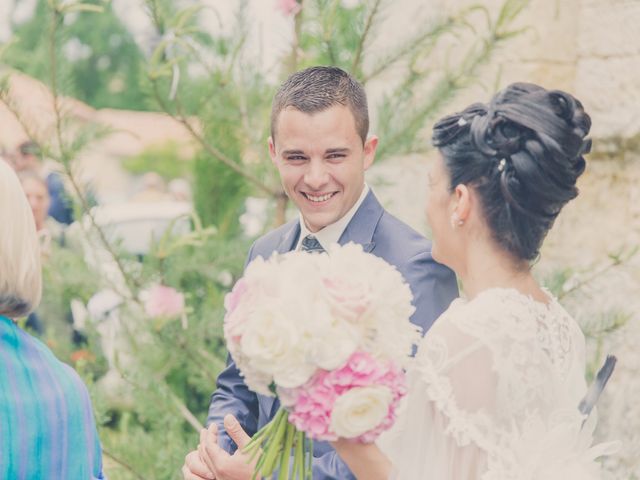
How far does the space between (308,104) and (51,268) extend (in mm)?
1664

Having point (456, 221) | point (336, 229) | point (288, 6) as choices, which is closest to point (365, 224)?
point (336, 229)

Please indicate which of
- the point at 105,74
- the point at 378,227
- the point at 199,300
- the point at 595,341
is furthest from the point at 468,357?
the point at 105,74

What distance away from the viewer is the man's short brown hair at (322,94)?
8.97ft

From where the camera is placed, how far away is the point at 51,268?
155 inches

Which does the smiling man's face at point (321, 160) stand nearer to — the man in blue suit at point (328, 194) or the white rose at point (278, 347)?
the man in blue suit at point (328, 194)

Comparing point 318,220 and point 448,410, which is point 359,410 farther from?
point 318,220

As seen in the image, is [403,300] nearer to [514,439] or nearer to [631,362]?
[514,439]

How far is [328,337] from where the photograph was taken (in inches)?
72.1

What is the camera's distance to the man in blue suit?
8.66 ft

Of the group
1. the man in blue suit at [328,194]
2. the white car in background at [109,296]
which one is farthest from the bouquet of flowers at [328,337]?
the white car in background at [109,296]

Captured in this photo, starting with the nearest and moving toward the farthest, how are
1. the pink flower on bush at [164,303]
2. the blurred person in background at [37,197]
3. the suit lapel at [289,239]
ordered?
the suit lapel at [289,239] → the pink flower on bush at [164,303] → the blurred person in background at [37,197]

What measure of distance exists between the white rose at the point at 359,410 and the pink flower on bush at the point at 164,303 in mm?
1881

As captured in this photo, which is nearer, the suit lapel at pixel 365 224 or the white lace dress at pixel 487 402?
the white lace dress at pixel 487 402

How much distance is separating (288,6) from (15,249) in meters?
1.96
